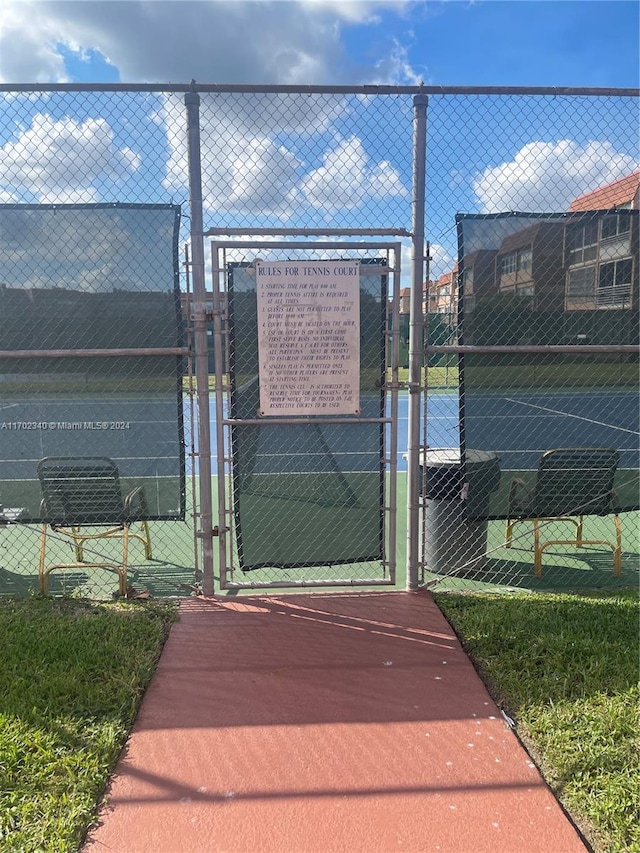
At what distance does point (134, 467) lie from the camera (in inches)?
168

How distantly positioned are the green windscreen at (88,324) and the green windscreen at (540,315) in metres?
2.08

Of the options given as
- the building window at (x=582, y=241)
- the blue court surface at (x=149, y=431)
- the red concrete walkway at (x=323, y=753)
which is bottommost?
the red concrete walkway at (x=323, y=753)

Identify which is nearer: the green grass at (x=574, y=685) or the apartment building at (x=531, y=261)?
the green grass at (x=574, y=685)

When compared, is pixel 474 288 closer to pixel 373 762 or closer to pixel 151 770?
pixel 373 762

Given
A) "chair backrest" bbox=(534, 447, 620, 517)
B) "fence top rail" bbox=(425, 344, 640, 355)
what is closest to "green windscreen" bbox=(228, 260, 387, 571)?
"fence top rail" bbox=(425, 344, 640, 355)

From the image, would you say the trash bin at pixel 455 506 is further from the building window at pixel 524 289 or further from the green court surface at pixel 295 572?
the building window at pixel 524 289

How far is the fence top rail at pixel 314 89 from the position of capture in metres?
3.80

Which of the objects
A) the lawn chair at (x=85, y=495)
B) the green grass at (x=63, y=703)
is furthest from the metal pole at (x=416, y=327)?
the lawn chair at (x=85, y=495)

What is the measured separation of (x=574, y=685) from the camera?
335cm

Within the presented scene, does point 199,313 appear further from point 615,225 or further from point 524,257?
point 615,225

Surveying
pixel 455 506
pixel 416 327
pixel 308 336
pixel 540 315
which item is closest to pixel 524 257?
pixel 540 315

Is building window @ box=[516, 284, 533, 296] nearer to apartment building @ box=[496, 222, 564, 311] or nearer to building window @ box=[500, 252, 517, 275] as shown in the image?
apartment building @ box=[496, 222, 564, 311]

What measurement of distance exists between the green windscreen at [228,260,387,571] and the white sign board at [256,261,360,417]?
83 millimetres

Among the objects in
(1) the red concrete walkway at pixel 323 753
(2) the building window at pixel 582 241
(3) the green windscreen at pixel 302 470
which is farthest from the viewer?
(2) the building window at pixel 582 241
